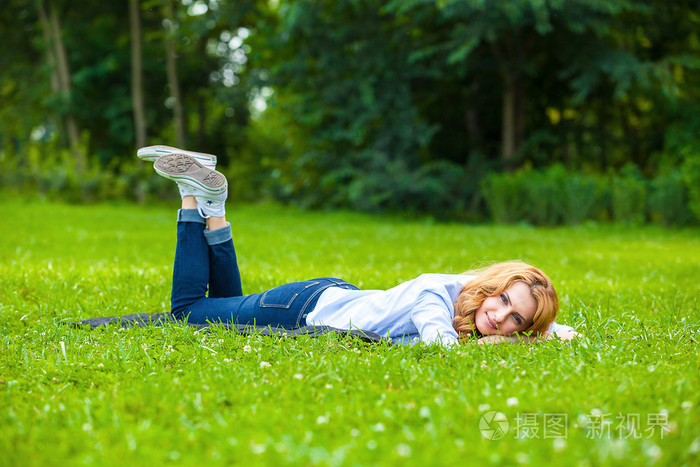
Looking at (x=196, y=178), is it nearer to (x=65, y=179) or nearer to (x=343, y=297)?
(x=343, y=297)

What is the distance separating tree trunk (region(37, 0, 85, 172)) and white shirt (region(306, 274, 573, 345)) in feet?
81.5

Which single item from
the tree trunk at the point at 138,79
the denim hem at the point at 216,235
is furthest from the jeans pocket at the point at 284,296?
the tree trunk at the point at 138,79

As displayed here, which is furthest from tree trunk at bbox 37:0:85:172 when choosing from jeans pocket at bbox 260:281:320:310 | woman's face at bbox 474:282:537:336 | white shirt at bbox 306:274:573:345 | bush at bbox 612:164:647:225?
woman's face at bbox 474:282:537:336

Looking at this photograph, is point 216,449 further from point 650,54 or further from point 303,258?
point 650,54

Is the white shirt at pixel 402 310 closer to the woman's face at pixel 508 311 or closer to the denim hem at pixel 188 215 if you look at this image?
the woman's face at pixel 508 311

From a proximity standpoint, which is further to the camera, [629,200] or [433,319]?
[629,200]

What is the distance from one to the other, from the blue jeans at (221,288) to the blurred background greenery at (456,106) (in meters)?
12.4

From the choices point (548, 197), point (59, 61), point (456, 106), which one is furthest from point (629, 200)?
point (59, 61)

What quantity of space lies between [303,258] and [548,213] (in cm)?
1056

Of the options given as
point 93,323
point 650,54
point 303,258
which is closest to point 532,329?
point 93,323

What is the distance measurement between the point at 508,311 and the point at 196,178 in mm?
2548

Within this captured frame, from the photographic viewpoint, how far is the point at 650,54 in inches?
801

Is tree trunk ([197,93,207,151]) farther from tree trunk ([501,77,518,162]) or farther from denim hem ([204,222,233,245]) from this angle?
denim hem ([204,222,233,245])

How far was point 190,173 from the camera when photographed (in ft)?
14.8
